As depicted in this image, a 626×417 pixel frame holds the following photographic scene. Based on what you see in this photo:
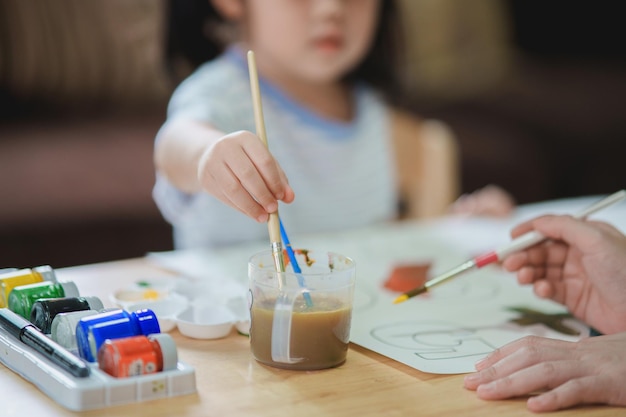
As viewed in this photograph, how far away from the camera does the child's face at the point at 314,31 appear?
120cm

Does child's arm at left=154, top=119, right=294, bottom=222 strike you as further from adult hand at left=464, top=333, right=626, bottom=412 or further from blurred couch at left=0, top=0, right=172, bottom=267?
blurred couch at left=0, top=0, right=172, bottom=267

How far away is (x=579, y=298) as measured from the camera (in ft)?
2.61

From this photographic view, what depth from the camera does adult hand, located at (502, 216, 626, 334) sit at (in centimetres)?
75

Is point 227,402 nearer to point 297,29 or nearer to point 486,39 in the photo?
point 297,29

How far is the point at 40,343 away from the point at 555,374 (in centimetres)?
35

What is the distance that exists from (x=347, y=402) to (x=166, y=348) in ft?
0.42

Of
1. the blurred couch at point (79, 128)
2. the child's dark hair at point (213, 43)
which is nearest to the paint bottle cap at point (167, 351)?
the child's dark hair at point (213, 43)

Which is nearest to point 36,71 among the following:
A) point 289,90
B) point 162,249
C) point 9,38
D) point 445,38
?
point 9,38

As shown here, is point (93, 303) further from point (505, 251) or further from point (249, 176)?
point (505, 251)

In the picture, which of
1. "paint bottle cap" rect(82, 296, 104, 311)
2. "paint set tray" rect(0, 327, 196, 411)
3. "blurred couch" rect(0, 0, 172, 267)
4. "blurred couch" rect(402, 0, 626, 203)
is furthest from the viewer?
"blurred couch" rect(402, 0, 626, 203)

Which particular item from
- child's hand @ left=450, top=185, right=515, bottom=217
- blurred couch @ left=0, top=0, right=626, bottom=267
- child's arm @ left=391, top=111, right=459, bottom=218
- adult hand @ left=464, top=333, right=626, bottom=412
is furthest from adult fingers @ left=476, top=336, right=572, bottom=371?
blurred couch @ left=0, top=0, right=626, bottom=267

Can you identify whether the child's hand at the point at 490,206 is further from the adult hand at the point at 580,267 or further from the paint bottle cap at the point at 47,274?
the paint bottle cap at the point at 47,274

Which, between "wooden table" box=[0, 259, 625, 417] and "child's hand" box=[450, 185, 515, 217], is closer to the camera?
"wooden table" box=[0, 259, 625, 417]

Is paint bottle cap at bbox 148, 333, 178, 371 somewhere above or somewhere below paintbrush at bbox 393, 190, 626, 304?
below
